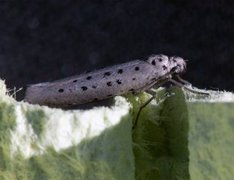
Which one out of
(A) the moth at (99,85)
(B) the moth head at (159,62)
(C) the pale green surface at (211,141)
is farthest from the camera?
(B) the moth head at (159,62)

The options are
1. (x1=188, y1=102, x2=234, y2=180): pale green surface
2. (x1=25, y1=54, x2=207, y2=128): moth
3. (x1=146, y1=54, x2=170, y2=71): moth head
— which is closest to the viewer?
(x1=188, y1=102, x2=234, y2=180): pale green surface

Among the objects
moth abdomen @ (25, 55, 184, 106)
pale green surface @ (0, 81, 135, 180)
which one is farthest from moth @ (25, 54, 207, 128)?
pale green surface @ (0, 81, 135, 180)

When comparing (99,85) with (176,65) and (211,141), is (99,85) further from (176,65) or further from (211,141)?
(211,141)

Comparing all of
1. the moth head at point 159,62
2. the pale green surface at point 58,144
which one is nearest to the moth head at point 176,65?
the moth head at point 159,62

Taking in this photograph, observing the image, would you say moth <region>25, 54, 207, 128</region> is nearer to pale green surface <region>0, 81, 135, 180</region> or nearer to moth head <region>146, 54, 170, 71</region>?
moth head <region>146, 54, 170, 71</region>

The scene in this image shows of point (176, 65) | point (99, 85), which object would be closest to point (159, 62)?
point (176, 65)

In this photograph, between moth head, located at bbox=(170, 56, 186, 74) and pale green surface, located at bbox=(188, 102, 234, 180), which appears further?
moth head, located at bbox=(170, 56, 186, 74)

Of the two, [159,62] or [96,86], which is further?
[159,62]

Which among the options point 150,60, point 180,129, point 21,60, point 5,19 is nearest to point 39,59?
point 21,60

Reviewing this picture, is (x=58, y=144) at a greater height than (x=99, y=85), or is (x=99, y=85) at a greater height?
(x=99, y=85)

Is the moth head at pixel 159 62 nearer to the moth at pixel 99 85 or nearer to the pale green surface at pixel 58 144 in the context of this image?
the moth at pixel 99 85
